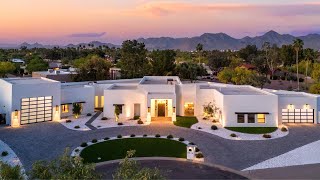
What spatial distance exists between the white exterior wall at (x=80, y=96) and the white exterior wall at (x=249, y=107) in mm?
18302

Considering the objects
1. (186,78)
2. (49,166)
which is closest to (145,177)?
(49,166)

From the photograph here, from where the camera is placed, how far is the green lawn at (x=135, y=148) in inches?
1105

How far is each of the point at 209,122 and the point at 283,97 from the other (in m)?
9.41

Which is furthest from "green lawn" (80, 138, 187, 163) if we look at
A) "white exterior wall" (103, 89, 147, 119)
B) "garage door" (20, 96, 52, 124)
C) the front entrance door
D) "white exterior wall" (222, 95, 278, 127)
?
"garage door" (20, 96, 52, 124)

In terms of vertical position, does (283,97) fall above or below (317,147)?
above

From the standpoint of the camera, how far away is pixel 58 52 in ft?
477

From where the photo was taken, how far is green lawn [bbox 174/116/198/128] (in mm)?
39531

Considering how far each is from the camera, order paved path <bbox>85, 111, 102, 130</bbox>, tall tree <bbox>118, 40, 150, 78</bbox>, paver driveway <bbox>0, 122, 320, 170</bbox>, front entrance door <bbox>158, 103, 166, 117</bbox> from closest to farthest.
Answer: paver driveway <bbox>0, 122, 320, 170</bbox> → paved path <bbox>85, 111, 102, 130</bbox> → front entrance door <bbox>158, 103, 166, 117</bbox> → tall tree <bbox>118, 40, 150, 78</bbox>

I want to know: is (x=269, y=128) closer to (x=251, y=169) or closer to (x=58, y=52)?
(x=251, y=169)

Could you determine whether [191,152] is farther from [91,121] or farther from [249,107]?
[91,121]

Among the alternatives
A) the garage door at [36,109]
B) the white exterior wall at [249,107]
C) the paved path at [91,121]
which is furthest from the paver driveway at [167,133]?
the white exterior wall at [249,107]

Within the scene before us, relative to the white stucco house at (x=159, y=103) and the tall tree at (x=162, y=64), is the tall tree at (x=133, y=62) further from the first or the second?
the white stucco house at (x=159, y=103)

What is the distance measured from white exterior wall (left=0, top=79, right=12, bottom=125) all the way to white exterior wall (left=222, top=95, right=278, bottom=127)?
24912mm

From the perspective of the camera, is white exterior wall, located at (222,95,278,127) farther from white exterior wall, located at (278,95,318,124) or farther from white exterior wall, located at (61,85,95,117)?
white exterior wall, located at (61,85,95,117)
